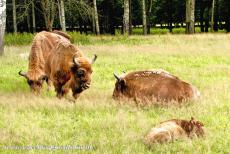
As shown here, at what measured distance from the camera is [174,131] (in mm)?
7250

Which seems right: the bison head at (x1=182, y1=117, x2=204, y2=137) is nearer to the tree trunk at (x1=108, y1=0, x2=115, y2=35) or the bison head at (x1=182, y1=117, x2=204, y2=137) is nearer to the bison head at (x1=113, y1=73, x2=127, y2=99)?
the bison head at (x1=113, y1=73, x2=127, y2=99)

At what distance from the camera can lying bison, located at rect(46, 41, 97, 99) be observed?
9977 mm

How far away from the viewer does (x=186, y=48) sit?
22.1 metres

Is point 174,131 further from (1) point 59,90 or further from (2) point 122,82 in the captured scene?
(1) point 59,90

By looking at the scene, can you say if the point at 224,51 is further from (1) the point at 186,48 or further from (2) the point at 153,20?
(2) the point at 153,20

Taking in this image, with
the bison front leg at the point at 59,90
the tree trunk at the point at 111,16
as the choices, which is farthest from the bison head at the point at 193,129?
the tree trunk at the point at 111,16

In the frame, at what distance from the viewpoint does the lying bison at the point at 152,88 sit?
9875 mm

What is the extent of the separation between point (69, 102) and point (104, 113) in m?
1.22

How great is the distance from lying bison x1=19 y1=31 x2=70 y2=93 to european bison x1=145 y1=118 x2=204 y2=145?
5023 millimetres

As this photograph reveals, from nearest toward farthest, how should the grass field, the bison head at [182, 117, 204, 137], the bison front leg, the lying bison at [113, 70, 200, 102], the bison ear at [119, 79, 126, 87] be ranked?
the grass field, the bison head at [182, 117, 204, 137], the lying bison at [113, 70, 200, 102], the bison ear at [119, 79, 126, 87], the bison front leg

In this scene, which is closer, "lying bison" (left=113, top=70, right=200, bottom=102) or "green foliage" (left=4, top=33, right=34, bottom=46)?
"lying bison" (left=113, top=70, right=200, bottom=102)

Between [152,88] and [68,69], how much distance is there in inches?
76.5

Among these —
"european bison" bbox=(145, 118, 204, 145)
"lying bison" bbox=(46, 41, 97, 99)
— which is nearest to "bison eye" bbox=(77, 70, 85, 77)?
"lying bison" bbox=(46, 41, 97, 99)

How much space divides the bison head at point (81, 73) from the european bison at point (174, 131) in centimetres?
287
